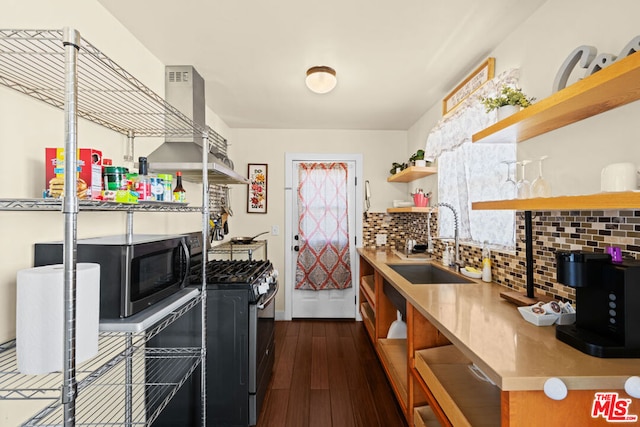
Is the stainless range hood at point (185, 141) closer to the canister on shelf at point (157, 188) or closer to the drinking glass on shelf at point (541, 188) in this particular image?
the canister on shelf at point (157, 188)

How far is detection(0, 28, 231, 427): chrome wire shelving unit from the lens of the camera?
759mm

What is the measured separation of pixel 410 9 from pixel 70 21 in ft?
5.24

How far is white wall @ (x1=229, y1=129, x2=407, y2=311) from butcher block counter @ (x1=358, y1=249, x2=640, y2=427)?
6.28ft

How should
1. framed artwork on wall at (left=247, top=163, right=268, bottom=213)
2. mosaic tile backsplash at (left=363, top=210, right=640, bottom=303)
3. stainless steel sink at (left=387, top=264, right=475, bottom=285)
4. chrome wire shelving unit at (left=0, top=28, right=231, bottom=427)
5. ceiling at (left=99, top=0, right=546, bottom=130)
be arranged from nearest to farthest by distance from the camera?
chrome wire shelving unit at (left=0, top=28, right=231, bottom=427) → mosaic tile backsplash at (left=363, top=210, right=640, bottom=303) → ceiling at (left=99, top=0, right=546, bottom=130) → stainless steel sink at (left=387, top=264, right=475, bottom=285) → framed artwork on wall at (left=247, top=163, right=268, bottom=213)

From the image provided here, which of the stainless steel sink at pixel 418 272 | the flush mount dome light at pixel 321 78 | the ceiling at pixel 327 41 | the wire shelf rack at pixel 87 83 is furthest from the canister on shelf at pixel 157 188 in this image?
the stainless steel sink at pixel 418 272

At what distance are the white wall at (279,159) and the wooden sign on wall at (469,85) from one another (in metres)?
1.30

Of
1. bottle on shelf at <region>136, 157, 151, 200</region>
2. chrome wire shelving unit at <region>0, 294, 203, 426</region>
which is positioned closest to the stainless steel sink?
chrome wire shelving unit at <region>0, 294, 203, 426</region>

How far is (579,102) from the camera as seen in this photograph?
1.07m

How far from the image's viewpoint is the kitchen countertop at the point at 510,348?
804 mm

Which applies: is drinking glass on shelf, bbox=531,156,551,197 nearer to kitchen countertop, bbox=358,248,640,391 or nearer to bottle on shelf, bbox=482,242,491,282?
kitchen countertop, bbox=358,248,640,391

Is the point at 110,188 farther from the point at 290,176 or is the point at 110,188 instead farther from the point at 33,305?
the point at 290,176

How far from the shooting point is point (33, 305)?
825 mm

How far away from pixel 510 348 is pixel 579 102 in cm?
89

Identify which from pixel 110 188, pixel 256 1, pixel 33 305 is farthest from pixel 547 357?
pixel 256 1
